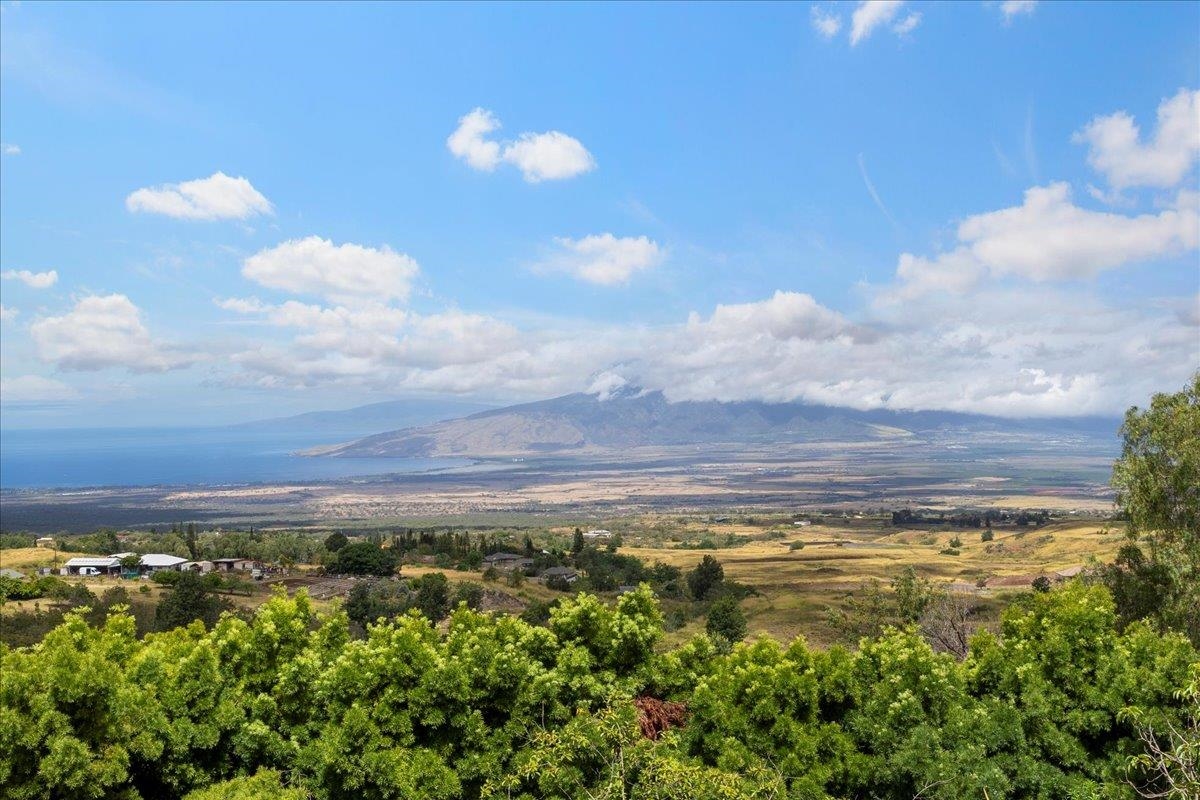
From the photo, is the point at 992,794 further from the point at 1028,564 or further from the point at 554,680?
the point at 1028,564

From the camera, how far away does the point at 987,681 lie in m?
15.8

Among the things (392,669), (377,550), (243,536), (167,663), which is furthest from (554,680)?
(243,536)

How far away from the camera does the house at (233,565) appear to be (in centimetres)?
8046

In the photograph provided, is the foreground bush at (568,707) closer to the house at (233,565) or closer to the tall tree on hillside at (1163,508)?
the tall tree on hillside at (1163,508)

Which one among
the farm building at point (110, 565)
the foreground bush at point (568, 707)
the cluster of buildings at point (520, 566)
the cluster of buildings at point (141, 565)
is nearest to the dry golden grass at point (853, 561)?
the cluster of buildings at point (520, 566)

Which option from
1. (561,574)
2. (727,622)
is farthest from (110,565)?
(727,622)

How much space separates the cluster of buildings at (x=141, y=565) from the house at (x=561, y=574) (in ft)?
102

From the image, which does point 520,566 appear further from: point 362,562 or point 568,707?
point 568,707

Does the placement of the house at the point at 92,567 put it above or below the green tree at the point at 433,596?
above

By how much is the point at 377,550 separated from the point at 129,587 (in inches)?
907

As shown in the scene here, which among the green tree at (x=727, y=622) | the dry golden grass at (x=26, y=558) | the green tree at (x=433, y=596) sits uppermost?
the dry golden grass at (x=26, y=558)

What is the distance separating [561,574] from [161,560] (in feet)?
142

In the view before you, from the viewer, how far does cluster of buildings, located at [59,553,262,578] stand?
75125 mm

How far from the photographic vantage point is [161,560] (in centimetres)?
8150
